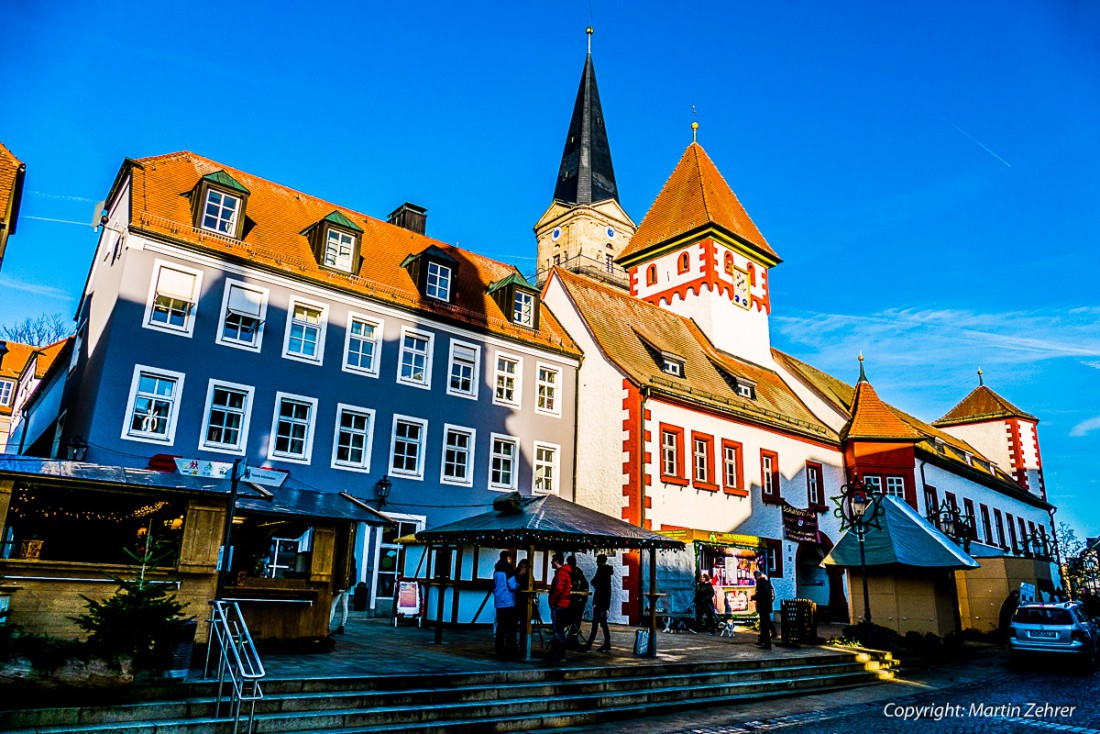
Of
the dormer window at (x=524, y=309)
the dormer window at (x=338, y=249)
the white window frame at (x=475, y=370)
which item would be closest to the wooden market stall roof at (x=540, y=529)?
the white window frame at (x=475, y=370)

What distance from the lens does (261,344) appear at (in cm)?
2112

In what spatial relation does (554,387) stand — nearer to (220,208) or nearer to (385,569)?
(385,569)

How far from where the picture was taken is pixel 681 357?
30672mm

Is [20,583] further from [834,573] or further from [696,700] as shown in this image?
[834,573]

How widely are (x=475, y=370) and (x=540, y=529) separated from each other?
12462 mm

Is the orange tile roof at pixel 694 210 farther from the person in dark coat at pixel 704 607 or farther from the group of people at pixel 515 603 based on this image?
the group of people at pixel 515 603

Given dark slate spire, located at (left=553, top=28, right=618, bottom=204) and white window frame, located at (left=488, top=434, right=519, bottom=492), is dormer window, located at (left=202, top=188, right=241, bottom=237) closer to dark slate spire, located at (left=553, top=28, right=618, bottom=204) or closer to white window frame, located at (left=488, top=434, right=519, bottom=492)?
white window frame, located at (left=488, top=434, right=519, bottom=492)

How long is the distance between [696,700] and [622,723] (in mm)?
2254

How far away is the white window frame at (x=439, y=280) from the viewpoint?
1010 inches

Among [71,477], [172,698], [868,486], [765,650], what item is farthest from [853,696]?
[71,477]

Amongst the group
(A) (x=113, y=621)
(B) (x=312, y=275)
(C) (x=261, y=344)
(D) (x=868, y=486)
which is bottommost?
(A) (x=113, y=621)

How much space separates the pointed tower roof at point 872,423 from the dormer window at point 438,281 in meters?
18.9

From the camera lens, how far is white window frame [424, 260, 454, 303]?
84.2 ft

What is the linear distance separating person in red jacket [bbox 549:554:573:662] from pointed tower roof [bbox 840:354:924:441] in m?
23.9
